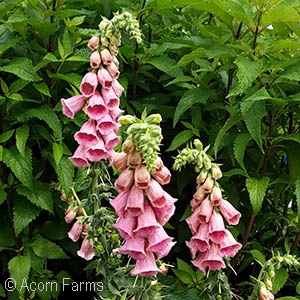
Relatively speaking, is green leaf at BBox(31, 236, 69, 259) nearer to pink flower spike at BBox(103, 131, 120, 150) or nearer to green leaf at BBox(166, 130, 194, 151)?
green leaf at BBox(166, 130, 194, 151)

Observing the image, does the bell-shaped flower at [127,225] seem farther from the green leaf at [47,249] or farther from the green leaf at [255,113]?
the green leaf at [47,249]

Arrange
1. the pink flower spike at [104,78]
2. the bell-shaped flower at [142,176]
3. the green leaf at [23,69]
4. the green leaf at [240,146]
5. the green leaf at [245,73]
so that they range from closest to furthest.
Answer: the bell-shaped flower at [142,176] < the pink flower spike at [104,78] < the green leaf at [245,73] < the green leaf at [240,146] < the green leaf at [23,69]

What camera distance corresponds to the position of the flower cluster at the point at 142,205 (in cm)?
134

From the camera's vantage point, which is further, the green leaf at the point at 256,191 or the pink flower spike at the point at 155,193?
the green leaf at the point at 256,191

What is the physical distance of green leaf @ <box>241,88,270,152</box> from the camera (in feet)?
6.56

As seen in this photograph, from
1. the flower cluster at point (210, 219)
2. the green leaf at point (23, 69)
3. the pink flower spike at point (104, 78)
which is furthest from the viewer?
the green leaf at point (23, 69)

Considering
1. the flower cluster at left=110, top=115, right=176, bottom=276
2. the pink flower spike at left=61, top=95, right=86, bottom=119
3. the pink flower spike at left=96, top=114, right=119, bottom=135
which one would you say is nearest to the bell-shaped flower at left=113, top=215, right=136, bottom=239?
the flower cluster at left=110, top=115, right=176, bottom=276

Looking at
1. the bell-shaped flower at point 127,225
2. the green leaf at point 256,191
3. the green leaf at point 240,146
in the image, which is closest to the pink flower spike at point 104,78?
the bell-shaped flower at point 127,225

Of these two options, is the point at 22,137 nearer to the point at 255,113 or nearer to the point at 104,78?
the point at 104,78

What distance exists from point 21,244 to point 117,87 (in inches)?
40.8

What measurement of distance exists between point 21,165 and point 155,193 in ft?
3.32

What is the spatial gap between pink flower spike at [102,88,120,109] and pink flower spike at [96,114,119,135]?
0.10 feet

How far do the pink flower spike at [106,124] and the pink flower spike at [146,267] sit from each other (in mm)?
389

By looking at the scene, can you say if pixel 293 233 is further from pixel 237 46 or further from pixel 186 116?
pixel 237 46
